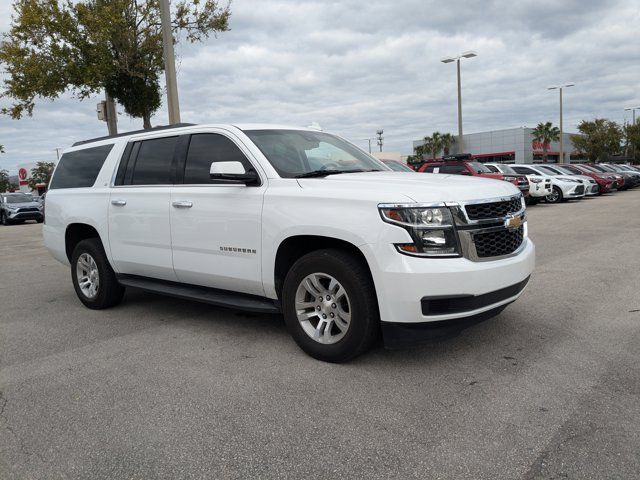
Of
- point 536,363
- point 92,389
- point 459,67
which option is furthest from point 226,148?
point 459,67

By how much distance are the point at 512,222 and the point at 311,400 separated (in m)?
1.93

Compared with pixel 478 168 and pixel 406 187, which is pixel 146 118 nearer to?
pixel 478 168

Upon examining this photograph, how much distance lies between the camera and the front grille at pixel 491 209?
3678 millimetres

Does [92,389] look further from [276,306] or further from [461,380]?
[461,380]

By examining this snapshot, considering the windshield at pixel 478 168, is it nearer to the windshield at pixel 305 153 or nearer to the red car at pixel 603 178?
the red car at pixel 603 178

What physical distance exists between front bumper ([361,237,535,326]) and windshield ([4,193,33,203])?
27.9 metres

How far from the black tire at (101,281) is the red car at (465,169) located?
12257 mm

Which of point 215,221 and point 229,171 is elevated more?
point 229,171

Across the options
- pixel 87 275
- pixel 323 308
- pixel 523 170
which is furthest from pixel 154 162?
pixel 523 170

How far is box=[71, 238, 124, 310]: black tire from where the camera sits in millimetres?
5750

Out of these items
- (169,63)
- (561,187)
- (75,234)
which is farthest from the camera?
(561,187)

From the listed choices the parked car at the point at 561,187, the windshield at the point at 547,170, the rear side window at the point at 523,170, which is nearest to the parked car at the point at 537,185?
the parked car at the point at 561,187

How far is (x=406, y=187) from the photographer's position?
12.3 feet

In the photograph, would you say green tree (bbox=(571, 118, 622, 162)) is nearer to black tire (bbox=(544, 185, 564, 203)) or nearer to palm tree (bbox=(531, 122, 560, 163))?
palm tree (bbox=(531, 122, 560, 163))
